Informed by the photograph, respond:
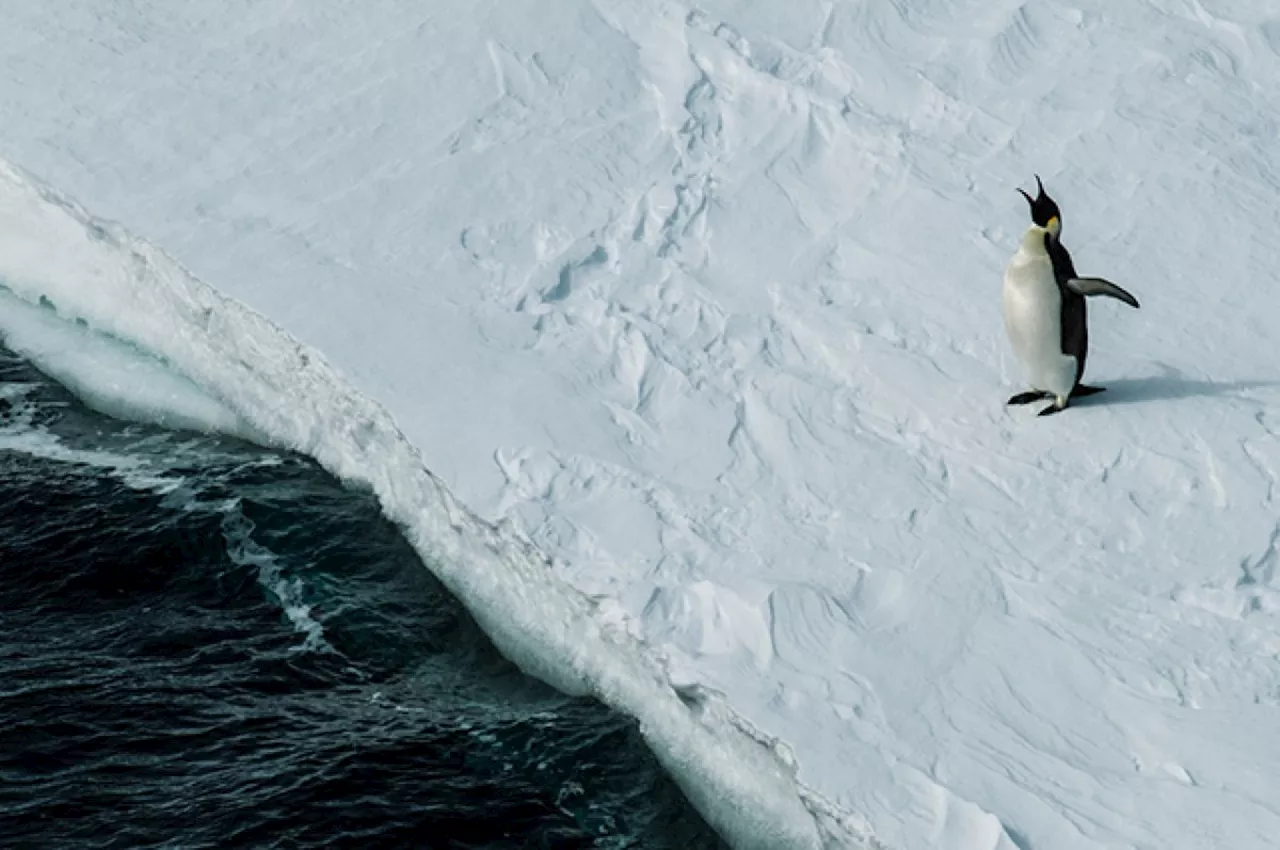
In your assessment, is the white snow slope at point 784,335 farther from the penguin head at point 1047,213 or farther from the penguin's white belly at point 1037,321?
the penguin head at point 1047,213

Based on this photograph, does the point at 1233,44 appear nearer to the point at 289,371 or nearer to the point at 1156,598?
the point at 1156,598

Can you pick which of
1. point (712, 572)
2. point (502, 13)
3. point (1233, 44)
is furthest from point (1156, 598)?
point (502, 13)

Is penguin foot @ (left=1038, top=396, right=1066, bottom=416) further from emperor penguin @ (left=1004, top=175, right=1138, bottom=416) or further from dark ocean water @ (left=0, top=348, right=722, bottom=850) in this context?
dark ocean water @ (left=0, top=348, right=722, bottom=850)

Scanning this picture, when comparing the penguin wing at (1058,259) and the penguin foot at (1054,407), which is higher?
the penguin wing at (1058,259)

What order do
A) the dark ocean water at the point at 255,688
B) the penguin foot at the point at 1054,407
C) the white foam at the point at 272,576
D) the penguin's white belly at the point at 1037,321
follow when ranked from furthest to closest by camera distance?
the penguin foot at the point at 1054,407, the penguin's white belly at the point at 1037,321, the white foam at the point at 272,576, the dark ocean water at the point at 255,688

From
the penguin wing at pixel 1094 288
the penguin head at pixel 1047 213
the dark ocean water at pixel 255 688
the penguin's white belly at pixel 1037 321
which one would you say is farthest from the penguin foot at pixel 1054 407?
the dark ocean water at pixel 255 688

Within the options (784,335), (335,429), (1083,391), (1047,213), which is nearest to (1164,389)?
(1083,391)
